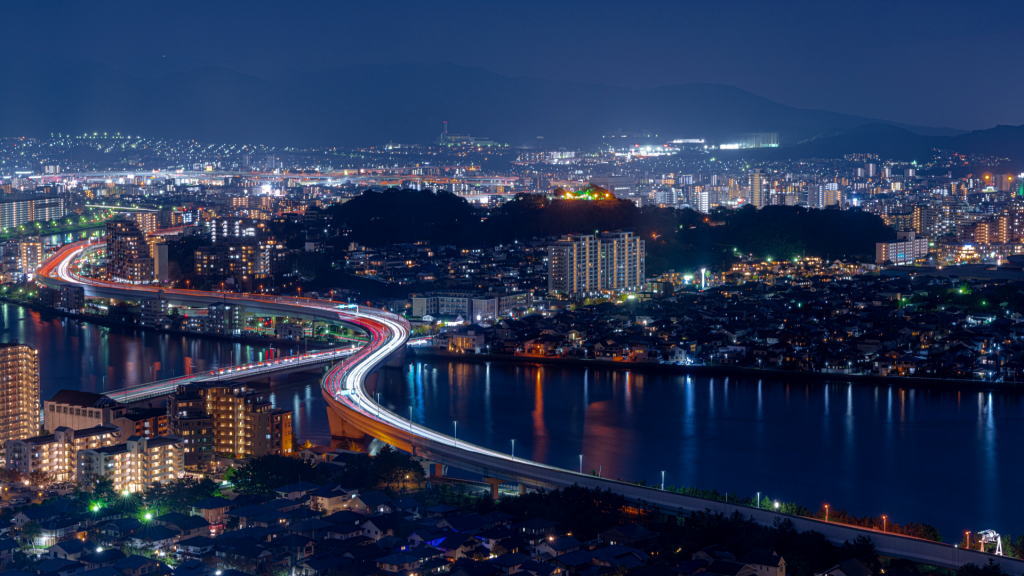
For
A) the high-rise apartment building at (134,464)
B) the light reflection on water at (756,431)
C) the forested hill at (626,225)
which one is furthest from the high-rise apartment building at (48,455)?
the forested hill at (626,225)

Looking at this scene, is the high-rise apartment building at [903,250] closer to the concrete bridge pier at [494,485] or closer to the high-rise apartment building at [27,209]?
the concrete bridge pier at [494,485]

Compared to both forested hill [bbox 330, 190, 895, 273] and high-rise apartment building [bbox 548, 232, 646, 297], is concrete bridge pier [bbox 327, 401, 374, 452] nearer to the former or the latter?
high-rise apartment building [bbox 548, 232, 646, 297]

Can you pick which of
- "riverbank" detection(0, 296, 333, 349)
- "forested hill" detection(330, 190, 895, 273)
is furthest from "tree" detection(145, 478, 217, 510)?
"forested hill" detection(330, 190, 895, 273)

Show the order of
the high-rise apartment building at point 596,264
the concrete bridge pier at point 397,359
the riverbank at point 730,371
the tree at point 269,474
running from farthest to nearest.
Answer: the high-rise apartment building at point 596,264, the concrete bridge pier at point 397,359, the riverbank at point 730,371, the tree at point 269,474

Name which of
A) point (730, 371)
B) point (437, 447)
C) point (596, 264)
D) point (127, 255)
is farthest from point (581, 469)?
point (127, 255)

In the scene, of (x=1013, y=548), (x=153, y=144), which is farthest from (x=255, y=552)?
(x=153, y=144)

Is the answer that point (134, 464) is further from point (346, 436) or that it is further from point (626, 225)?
point (626, 225)

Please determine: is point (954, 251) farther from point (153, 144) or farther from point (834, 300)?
point (153, 144)
